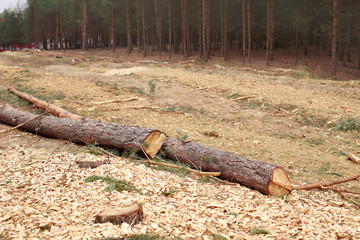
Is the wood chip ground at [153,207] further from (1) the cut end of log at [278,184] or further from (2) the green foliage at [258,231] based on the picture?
(1) the cut end of log at [278,184]

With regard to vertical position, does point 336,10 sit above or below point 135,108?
above

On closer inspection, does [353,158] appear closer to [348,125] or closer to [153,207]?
[348,125]

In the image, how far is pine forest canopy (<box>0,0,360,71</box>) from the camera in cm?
2914

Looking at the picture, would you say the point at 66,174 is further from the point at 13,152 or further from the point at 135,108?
the point at 135,108

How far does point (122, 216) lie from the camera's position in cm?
343

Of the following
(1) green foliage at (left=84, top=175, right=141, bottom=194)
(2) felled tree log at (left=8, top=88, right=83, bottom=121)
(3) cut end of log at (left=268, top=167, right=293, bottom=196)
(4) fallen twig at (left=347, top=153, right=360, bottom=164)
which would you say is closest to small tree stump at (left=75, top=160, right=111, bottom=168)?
(1) green foliage at (left=84, top=175, right=141, bottom=194)

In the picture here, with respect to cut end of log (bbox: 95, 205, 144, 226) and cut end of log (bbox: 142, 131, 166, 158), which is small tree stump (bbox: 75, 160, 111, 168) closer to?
cut end of log (bbox: 142, 131, 166, 158)

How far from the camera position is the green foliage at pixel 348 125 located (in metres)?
9.16

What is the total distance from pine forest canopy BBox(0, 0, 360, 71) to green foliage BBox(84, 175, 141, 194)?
21108mm

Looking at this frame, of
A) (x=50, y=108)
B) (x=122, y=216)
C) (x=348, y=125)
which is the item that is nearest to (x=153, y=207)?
(x=122, y=216)

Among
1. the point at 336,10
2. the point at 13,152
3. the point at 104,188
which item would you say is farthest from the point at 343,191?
the point at 336,10

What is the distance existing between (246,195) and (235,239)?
4.47 ft

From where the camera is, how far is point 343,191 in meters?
4.95

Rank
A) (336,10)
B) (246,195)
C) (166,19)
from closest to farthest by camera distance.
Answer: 1. (246,195)
2. (336,10)
3. (166,19)
